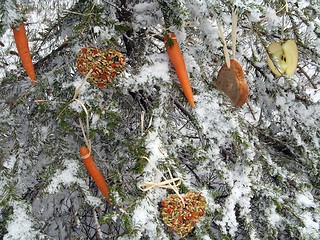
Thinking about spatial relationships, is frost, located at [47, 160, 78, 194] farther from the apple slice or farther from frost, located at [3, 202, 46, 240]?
the apple slice

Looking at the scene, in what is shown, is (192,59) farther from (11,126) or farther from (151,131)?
(11,126)

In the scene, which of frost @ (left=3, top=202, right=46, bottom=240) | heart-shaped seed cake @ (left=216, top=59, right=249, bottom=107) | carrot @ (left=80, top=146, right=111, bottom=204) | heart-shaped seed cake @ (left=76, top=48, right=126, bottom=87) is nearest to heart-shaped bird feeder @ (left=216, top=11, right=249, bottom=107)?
heart-shaped seed cake @ (left=216, top=59, right=249, bottom=107)

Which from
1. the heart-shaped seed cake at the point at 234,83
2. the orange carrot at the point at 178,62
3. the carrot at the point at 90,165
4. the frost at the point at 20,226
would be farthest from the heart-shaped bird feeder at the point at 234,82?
the frost at the point at 20,226

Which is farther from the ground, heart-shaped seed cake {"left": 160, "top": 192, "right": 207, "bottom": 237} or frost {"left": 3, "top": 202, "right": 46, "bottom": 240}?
frost {"left": 3, "top": 202, "right": 46, "bottom": 240}

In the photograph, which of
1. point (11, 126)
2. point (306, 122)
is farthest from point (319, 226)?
point (11, 126)

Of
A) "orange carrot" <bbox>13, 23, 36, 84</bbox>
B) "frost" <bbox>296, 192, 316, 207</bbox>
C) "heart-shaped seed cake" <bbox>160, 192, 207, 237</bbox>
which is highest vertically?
"orange carrot" <bbox>13, 23, 36, 84</bbox>

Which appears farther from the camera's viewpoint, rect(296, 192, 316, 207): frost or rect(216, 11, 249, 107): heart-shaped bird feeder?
rect(296, 192, 316, 207): frost

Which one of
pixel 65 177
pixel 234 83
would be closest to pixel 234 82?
pixel 234 83
